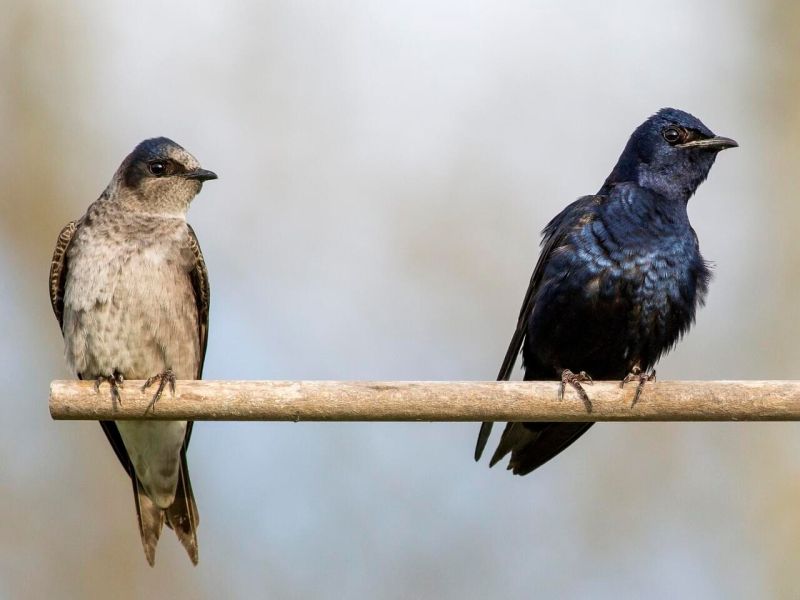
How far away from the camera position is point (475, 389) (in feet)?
14.8

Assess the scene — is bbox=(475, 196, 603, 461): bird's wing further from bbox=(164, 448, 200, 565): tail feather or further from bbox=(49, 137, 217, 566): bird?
bbox=(164, 448, 200, 565): tail feather

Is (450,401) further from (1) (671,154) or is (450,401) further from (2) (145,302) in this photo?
(1) (671,154)

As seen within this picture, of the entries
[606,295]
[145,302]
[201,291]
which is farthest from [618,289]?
[145,302]

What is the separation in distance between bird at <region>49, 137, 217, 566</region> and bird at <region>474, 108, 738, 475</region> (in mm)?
1455

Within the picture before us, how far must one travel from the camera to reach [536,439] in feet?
20.2

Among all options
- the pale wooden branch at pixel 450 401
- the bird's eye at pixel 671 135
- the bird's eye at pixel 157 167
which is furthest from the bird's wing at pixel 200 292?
the bird's eye at pixel 671 135

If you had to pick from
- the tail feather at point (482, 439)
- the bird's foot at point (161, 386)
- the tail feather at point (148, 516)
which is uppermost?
the bird's foot at point (161, 386)

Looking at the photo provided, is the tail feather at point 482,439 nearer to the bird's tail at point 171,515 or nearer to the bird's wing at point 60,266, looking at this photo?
the bird's tail at point 171,515

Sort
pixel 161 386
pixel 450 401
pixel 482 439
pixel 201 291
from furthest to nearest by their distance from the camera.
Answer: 1. pixel 201 291
2. pixel 482 439
3. pixel 161 386
4. pixel 450 401

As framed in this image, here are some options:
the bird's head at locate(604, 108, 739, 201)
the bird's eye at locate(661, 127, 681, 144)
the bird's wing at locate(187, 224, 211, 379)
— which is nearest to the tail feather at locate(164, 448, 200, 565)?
the bird's wing at locate(187, 224, 211, 379)

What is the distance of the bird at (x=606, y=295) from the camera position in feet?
20.3

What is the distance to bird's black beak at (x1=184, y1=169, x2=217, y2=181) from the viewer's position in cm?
679

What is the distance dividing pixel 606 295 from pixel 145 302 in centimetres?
199

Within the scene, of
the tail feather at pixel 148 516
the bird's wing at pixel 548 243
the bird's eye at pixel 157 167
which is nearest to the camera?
the bird's wing at pixel 548 243
